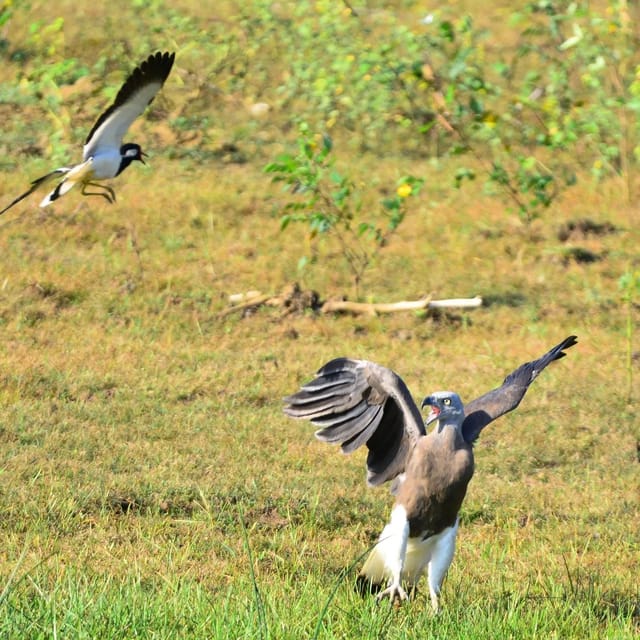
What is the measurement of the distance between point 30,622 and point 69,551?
1338mm

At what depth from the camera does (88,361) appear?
7.45 metres

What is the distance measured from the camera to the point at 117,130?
7098 millimetres

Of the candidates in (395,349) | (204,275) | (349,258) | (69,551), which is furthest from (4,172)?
(69,551)

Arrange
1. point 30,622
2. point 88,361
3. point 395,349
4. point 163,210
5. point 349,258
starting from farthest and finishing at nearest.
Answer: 1. point 163,210
2. point 349,258
3. point 395,349
4. point 88,361
5. point 30,622

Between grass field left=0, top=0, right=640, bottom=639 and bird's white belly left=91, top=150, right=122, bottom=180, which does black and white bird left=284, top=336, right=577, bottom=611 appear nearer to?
grass field left=0, top=0, right=640, bottom=639

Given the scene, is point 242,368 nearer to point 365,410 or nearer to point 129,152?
point 129,152

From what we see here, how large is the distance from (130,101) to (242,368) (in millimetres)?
1765

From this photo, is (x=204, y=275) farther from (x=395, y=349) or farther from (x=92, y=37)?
(x=92, y=37)

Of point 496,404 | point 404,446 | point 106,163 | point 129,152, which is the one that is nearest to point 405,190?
point 129,152

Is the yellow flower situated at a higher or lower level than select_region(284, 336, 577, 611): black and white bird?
lower

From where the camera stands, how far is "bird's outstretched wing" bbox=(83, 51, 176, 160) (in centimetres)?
648

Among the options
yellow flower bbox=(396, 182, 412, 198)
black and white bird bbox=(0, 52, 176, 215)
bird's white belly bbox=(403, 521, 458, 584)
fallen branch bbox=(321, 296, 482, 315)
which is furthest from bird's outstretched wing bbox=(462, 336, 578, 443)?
yellow flower bbox=(396, 182, 412, 198)

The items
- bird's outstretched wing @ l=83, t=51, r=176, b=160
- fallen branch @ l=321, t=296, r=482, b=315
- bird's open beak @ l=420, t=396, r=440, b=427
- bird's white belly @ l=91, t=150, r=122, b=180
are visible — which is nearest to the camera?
bird's open beak @ l=420, t=396, r=440, b=427

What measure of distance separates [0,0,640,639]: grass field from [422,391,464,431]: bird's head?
24.7 inches
